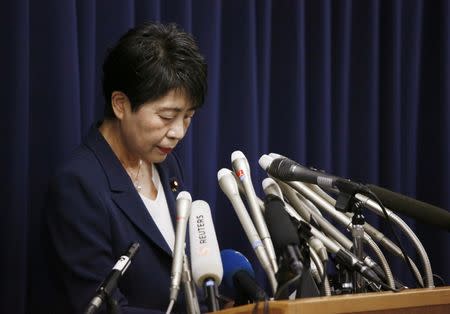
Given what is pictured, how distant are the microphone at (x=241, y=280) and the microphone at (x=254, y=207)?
72mm

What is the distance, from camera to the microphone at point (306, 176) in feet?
5.64

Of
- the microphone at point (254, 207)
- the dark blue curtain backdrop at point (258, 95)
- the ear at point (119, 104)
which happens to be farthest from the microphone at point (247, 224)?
the dark blue curtain backdrop at point (258, 95)

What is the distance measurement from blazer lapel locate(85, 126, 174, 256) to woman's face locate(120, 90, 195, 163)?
0.25 ft

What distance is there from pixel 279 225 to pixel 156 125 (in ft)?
2.24

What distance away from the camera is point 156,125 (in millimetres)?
2121

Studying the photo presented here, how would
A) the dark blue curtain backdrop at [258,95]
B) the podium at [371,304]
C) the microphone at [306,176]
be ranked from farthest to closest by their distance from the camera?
the dark blue curtain backdrop at [258,95] → the microphone at [306,176] → the podium at [371,304]

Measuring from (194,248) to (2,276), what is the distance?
886mm

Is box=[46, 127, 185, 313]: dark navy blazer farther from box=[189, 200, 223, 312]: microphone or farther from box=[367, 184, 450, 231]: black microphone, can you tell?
box=[367, 184, 450, 231]: black microphone

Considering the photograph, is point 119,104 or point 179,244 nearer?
point 179,244

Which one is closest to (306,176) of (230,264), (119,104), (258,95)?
(230,264)

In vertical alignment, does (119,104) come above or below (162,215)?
above

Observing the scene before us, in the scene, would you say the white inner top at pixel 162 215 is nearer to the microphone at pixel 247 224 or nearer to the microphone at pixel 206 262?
the microphone at pixel 247 224

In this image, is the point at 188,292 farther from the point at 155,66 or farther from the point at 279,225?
the point at 155,66

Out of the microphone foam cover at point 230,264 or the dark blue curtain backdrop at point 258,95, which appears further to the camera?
the dark blue curtain backdrop at point 258,95
